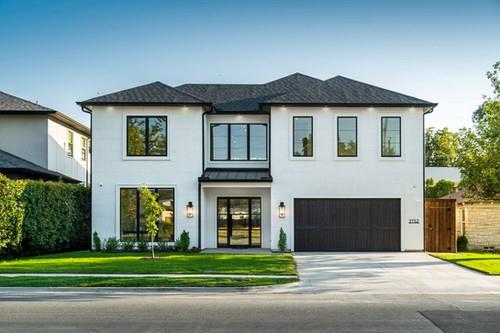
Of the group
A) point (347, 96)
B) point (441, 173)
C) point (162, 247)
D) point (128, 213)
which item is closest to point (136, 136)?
point (128, 213)

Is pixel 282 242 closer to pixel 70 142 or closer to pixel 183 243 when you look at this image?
pixel 183 243

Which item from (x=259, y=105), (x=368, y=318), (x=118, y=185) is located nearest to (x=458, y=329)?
(x=368, y=318)

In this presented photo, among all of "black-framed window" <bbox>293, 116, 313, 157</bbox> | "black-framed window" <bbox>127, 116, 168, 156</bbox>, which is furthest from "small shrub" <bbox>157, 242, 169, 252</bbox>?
"black-framed window" <bbox>293, 116, 313, 157</bbox>

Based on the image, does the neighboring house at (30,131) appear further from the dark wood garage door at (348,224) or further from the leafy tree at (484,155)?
the leafy tree at (484,155)

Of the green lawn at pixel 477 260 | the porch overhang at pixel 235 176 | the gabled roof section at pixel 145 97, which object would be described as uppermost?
the gabled roof section at pixel 145 97

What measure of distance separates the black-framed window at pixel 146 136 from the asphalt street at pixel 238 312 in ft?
32.9

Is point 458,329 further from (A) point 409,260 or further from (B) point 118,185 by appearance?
(B) point 118,185

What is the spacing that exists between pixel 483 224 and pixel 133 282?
16.3 meters

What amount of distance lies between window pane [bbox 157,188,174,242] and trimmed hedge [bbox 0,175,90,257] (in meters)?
3.84

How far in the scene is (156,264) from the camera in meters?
17.2

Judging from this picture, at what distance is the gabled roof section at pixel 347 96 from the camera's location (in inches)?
863

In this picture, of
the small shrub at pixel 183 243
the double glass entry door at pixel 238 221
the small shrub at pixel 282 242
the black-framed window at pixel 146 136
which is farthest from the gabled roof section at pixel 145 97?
the small shrub at pixel 282 242

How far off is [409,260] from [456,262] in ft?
5.31

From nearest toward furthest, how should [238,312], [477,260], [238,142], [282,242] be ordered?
[238,312] → [477,260] → [282,242] → [238,142]
